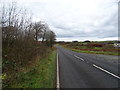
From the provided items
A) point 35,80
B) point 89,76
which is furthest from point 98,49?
point 35,80

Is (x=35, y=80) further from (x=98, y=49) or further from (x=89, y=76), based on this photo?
(x=98, y=49)

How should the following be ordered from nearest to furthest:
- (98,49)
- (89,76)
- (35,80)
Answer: (35,80), (89,76), (98,49)

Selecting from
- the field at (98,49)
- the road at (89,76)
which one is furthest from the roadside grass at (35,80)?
the field at (98,49)

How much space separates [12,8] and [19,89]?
670cm

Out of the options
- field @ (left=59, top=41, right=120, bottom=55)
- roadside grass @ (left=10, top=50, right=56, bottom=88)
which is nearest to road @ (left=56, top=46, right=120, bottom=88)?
roadside grass @ (left=10, top=50, right=56, bottom=88)

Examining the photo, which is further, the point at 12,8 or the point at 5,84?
the point at 12,8

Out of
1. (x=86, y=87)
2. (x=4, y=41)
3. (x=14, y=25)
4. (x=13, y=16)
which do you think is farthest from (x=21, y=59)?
(x=86, y=87)

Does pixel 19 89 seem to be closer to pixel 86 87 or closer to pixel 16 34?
pixel 86 87

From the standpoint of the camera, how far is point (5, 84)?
5.70 meters

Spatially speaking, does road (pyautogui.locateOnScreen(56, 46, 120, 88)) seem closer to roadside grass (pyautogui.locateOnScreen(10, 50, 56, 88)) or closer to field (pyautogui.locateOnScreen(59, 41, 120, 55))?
roadside grass (pyautogui.locateOnScreen(10, 50, 56, 88))

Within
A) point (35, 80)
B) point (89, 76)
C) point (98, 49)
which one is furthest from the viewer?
point (98, 49)

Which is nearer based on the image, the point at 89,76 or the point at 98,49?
the point at 89,76

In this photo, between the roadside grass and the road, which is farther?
the road

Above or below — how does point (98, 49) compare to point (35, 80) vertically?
below
